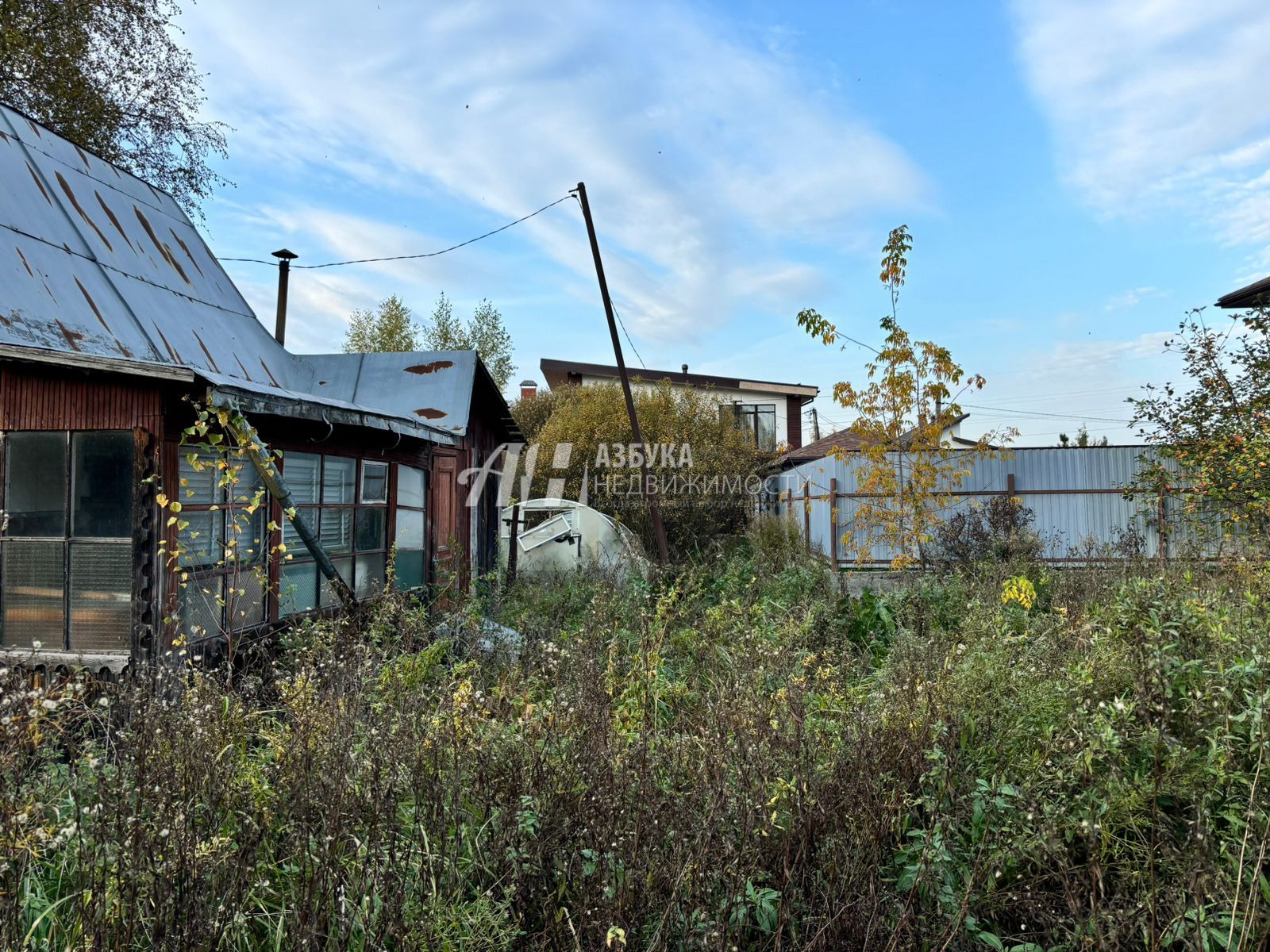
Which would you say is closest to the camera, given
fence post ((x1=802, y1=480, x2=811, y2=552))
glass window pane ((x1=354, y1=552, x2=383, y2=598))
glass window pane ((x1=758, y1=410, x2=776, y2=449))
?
glass window pane ((x1=354, y1=552, x2=383, y2=598))

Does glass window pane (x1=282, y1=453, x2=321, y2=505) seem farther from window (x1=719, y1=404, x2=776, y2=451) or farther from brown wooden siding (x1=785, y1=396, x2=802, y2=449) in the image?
brown wooden siding (x1=785, y1=396, x2=802, y2=449)

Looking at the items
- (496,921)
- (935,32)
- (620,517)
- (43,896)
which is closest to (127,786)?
(43,896)

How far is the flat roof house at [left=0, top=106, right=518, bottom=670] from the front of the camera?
198 inches

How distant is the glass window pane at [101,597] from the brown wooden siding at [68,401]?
0.84 meters

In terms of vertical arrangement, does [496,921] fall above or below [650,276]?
below

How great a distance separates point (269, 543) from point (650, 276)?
473 inches

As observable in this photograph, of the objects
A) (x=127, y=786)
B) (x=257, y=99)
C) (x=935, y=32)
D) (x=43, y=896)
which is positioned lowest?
(x=43, y=896)

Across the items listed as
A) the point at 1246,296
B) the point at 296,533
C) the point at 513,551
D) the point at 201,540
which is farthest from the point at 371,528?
the point at 1246,296

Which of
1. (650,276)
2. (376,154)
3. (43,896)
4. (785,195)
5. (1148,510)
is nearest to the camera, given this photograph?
(43,896)

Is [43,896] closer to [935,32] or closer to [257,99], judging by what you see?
[935,32]

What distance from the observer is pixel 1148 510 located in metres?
14.7

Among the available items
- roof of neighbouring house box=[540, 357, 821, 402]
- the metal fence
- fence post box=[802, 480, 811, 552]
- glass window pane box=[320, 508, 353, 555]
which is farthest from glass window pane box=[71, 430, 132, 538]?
roof of neighbouring house box=[540, 357, 821, 402]

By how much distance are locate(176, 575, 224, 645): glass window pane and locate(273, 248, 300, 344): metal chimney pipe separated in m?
11.0
